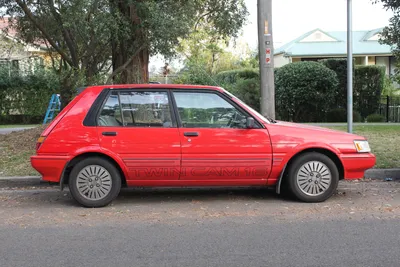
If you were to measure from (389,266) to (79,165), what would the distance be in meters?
4.01

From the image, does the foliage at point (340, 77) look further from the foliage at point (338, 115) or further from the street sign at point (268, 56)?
the street sign at point (268, 56)

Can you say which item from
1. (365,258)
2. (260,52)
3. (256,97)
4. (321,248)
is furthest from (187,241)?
(256,97)

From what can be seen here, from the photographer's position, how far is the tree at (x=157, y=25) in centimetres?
1028

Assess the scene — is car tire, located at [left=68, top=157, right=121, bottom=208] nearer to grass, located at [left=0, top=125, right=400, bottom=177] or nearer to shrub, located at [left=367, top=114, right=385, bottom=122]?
grass, located at [left=0, top=125, right=400, bottom=177]

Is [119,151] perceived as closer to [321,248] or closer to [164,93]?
[164,93]

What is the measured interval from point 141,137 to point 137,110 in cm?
42

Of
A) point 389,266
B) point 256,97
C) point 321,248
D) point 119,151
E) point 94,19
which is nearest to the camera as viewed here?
point 389,266

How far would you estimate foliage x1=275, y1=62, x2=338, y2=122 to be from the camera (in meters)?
18.8

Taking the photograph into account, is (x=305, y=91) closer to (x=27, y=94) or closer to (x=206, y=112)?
(x=206, y=112)

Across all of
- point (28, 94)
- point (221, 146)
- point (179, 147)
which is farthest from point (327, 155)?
point (28, 94)

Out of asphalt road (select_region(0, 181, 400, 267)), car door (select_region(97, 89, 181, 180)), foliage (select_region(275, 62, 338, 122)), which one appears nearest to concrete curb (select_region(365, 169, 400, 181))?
asphalt road (select_region(0, 181, 400, 267))

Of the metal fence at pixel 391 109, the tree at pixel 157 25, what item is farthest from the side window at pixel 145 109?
the metal fence at pixel 391 109

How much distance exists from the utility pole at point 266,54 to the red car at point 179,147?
7.89ft

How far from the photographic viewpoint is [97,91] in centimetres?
625
